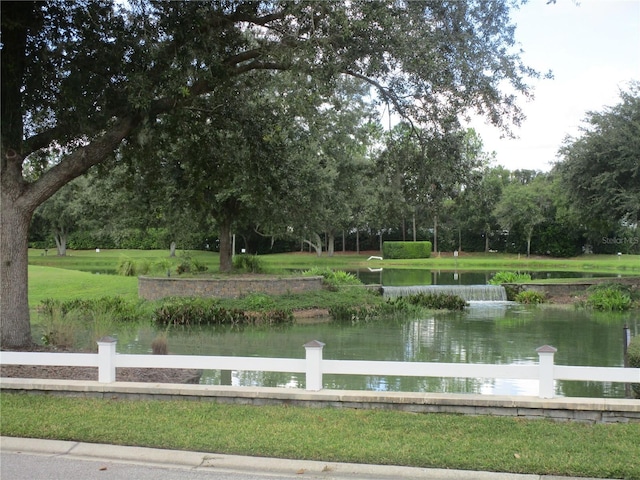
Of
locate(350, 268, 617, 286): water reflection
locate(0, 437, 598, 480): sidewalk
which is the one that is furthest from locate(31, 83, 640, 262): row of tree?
locate(0, 437, 598, 480): sidewalk

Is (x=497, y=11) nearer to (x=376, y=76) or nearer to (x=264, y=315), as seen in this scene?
(x=376, y=76)

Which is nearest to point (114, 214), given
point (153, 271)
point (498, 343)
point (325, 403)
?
point (153, 271)

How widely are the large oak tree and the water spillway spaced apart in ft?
51.1

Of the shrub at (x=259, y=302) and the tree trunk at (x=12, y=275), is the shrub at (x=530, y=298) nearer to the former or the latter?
the shrub at (x=259, y=302)

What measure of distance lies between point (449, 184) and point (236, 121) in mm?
4740

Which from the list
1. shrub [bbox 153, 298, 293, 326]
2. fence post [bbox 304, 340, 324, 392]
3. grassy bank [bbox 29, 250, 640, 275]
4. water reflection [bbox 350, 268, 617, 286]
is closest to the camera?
fence post [bbox 304, 340, 324, 392]

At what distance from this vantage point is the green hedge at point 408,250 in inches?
2136

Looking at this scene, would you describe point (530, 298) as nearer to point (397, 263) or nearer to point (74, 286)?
point (74, 286)

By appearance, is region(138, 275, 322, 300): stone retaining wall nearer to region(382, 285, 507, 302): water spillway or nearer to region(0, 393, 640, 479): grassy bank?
region(382, 285, 507, 302): water spillway

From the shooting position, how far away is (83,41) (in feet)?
38.0

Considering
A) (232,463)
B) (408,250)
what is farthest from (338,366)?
(408,250)

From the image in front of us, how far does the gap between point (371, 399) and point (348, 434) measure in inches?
42.6

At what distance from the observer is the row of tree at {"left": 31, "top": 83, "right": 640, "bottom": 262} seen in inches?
505

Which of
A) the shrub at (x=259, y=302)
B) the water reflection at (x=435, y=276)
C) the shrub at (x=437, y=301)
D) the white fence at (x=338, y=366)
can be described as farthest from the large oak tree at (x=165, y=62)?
the water reflection at (x=435, y=276)
